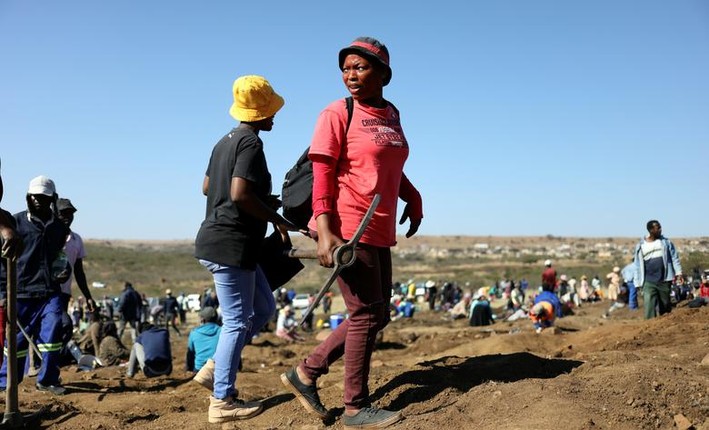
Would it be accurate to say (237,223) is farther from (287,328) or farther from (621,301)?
(621,301)

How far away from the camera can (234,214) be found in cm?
415

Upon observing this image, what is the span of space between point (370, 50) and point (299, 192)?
2.95ft

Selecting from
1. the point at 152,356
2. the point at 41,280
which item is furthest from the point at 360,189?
the point at 152,356

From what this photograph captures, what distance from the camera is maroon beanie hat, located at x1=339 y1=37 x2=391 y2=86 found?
3.73 metres

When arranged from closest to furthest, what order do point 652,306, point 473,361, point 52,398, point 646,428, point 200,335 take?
point 646,428
point 473,361
point 52,398
point 200,335
point 652,306

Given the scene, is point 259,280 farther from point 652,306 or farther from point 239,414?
point 652,306

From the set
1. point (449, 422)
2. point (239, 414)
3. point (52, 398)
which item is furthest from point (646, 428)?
point (52, 398)

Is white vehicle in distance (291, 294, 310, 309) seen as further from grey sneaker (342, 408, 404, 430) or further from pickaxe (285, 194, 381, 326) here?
pickaxe (285, 194, 381, 326)

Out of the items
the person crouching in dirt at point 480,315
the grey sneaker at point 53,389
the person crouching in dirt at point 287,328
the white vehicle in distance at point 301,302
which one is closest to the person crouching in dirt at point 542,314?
the person crouching in dirt at point 480,315

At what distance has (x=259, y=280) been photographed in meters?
4.53

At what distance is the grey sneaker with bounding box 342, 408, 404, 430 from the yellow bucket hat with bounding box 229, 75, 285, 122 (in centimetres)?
188

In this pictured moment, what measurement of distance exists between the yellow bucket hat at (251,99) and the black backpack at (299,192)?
18.4 inches

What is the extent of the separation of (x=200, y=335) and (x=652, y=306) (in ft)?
22.5

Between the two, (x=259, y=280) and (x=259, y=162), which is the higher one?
(x=259, y=162)
